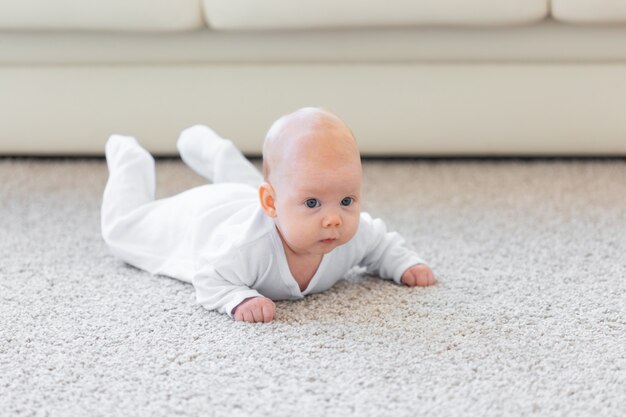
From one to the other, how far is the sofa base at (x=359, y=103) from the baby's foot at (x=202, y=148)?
0.95ft

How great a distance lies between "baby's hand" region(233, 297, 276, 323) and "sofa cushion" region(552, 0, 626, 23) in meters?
0.90

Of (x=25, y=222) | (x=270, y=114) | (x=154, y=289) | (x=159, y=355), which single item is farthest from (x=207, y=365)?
(x=270, y=114)

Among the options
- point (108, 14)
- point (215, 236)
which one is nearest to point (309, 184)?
point (215, 236)

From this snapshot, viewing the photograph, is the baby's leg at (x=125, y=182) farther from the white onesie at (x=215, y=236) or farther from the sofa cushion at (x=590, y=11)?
the sofa cushion at (x=590, y=11)

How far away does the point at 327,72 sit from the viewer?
1.86 meters

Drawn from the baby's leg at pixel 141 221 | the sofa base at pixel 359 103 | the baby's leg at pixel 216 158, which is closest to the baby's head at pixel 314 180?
the baby's leg at pixel 141 221

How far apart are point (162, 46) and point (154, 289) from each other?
0.71 meters

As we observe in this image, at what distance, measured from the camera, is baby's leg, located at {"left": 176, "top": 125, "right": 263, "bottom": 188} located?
4.99ft

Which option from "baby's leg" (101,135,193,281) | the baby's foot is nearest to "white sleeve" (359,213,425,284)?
"baby's leg" (101,135,193,281)

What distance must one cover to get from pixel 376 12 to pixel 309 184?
70cm

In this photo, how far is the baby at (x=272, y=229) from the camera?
1131mm

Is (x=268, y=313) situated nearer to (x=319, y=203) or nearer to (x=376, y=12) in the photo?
(x=319, y=203)

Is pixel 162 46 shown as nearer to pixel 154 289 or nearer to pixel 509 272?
pixel 154 289

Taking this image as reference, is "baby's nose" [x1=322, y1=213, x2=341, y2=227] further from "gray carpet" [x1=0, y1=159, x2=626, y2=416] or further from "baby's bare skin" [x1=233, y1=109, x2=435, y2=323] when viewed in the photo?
"gray carpet" [x1=0, y1=159, x2=626, y2=416]
